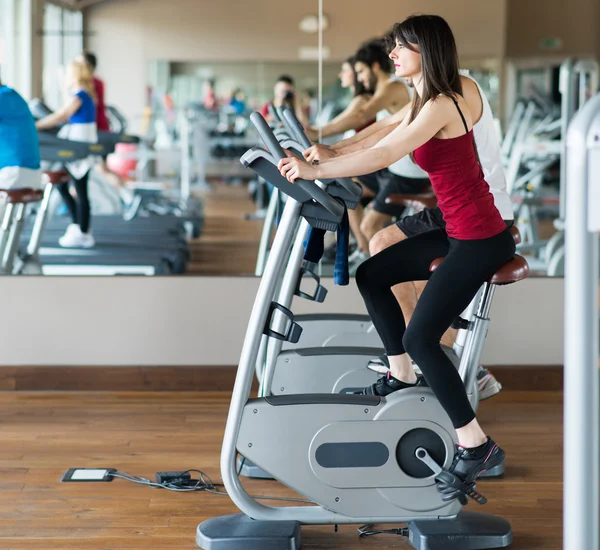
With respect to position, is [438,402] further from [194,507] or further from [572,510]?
[572,510]

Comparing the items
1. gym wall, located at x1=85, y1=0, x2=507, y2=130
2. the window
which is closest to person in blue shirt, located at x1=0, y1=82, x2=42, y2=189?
the window

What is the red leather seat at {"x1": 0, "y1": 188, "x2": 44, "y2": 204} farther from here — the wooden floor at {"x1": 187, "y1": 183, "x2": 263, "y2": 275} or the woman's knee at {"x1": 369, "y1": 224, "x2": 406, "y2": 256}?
the woman's knee at {"x1": 369, "y1": 224, "x2": 406, "y2": 256}

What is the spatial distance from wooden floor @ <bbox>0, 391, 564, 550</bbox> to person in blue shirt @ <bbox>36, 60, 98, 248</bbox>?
99 cm

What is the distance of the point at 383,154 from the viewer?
2236 millimetres

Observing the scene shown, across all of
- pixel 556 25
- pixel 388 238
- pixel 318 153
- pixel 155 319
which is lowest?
pixel 155 319

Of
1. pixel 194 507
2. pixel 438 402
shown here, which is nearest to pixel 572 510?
pixel 438 402

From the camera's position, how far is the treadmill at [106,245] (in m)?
4.32

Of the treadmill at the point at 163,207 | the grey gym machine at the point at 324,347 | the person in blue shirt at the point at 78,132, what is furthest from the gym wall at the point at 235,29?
the grey gym machine at the point at 324,347

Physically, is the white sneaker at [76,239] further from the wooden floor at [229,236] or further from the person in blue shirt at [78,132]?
the wooden floor at [229,236]

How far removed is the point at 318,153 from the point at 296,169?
17 cm

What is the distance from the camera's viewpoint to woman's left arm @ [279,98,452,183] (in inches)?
87.1

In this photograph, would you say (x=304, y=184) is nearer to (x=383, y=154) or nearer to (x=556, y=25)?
(x=383, y=154)

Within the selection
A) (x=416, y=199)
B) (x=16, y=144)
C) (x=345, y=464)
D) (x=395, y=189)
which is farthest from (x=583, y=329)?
(x=16, y=144)

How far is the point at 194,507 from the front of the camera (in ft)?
9.33
